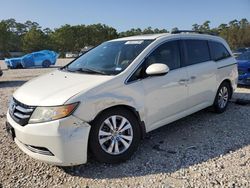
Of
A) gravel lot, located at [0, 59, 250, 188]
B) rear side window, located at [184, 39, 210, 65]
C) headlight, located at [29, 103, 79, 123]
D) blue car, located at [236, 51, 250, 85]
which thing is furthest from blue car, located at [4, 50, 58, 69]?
headlight, located at [29, 103, 79, 123]

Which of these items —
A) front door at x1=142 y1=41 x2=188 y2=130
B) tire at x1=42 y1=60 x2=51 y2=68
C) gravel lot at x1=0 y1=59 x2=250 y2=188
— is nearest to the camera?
gravel lot at x1=0 y1=59 x2=250 y2=188

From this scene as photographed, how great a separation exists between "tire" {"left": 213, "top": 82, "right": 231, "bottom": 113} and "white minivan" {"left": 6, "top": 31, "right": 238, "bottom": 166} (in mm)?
513

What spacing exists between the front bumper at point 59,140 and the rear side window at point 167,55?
1472 millimetres

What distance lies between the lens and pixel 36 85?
13.4ft

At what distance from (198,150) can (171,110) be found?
0.72 meters

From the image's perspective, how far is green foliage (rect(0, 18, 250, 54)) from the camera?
64956mm

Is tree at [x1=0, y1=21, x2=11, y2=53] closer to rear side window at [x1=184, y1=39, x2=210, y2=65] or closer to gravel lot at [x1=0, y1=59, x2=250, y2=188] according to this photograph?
gravel lot at [x1=0, y1=59, x2=250, y2=188]

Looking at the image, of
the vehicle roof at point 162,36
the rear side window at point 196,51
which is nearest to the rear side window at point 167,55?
the vehicle roof at point 162,36

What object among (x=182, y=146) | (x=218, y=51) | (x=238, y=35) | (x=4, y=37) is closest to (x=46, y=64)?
(x=218, y=51)

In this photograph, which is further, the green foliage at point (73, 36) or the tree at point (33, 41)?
the tree at point (33, 41)

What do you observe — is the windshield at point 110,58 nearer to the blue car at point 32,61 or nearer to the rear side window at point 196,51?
the rear side window at point 196,51

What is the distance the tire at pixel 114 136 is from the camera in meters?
3.63

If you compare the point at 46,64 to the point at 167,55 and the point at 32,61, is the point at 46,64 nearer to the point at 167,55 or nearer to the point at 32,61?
the point at 32,61

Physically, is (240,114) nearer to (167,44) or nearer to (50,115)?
(167,44)
